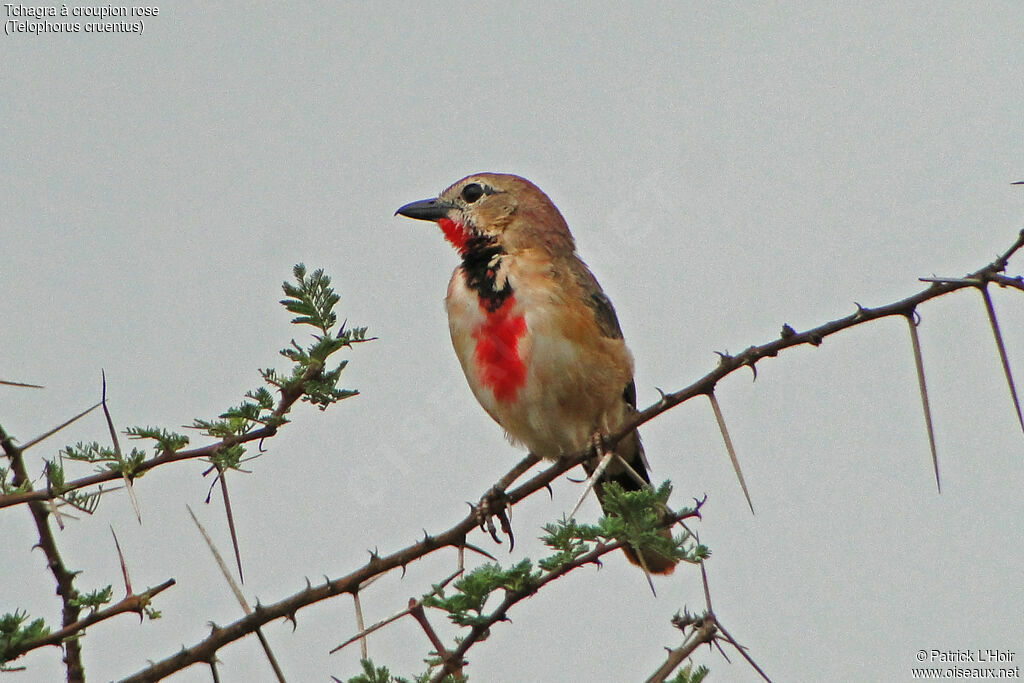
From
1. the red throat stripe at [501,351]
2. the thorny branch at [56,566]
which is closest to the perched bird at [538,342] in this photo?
the red throat stripe at [501,351]

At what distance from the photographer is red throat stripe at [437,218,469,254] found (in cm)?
516

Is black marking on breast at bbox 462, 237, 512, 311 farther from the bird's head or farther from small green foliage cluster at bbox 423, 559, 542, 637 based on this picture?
small green foliage cluster at bbox 423, 559, 542, 637

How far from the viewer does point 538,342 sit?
4.42 m

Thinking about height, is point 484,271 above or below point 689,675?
above

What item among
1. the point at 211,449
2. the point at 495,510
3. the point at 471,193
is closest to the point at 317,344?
the point at 211,449

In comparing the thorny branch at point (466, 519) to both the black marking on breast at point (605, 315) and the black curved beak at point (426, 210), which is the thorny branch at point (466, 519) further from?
the black curved beak at point (426, 210)

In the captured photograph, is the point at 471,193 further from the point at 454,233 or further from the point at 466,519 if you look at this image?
the point at 466,519

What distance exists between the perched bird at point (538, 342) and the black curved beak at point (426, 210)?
0.24m

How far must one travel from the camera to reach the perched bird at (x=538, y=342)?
14.5 feet

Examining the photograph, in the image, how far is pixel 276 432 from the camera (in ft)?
8.90

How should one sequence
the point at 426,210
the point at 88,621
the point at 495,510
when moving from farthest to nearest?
the point at 426,210
the point at 495,510
the point at 88,621

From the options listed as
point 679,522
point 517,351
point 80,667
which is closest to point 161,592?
point 80,667

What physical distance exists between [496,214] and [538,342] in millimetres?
1021

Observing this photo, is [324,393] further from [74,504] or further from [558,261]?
[558,261]
